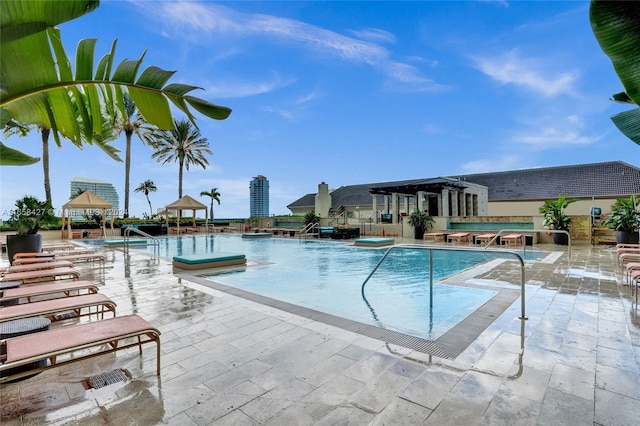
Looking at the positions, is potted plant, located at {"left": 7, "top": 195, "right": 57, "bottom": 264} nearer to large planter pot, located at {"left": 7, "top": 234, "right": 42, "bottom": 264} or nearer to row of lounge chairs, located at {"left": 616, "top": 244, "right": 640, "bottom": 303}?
large planter pot, located at {"left": 7, "top": 234, "right": 42, "bottom": 264}

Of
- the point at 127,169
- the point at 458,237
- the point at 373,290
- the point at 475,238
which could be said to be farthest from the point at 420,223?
the point at 127,169

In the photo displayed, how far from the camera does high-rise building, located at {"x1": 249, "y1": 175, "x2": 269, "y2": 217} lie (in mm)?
61281

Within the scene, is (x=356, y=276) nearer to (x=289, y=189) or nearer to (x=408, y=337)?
(x=408, y=337)

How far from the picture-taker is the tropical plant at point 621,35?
143cm

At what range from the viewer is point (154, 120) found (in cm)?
259

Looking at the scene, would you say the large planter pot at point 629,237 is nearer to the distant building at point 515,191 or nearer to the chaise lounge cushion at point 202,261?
the distant building at point 515,191

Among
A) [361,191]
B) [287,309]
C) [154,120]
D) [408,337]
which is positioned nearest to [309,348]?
[408,337]

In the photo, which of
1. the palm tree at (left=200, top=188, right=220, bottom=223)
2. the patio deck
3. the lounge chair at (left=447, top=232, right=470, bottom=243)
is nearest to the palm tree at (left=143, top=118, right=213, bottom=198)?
the palm tree at (left=200, top=188, right=220, bottom=223)

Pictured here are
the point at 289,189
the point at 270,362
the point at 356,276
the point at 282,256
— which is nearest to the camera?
the point at 270,362

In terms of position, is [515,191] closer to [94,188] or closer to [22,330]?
[22,330]

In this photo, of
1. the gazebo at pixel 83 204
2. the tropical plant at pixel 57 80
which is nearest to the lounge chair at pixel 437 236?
the tropical plant at pixel 57 80

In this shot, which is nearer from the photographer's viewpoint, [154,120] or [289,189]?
[154,120]

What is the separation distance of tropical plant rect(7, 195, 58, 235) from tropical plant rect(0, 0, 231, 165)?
8.52 meters

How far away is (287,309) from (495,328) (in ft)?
9.32
